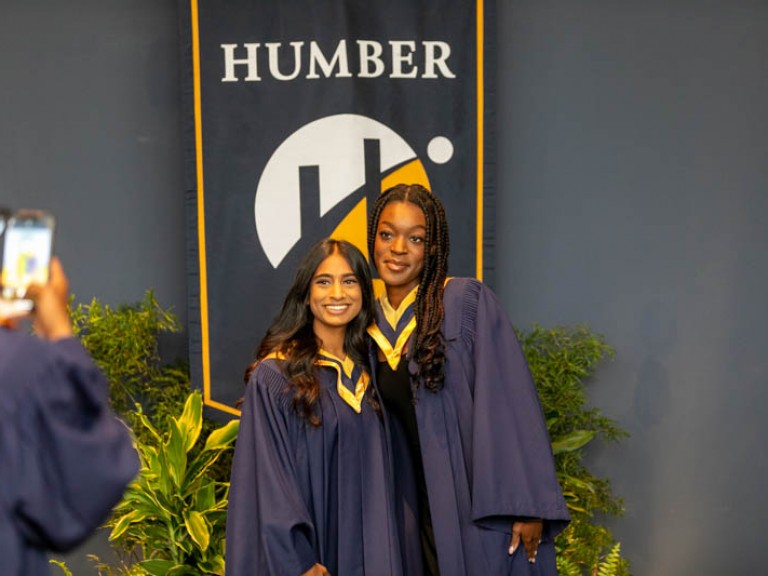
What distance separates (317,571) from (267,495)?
0.28 m

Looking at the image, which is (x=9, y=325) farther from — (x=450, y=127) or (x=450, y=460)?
(x=450, y=127)

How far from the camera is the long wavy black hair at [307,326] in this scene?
137 inches

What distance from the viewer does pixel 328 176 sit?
4.88 metres

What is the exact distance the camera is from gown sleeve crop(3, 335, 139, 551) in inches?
74.3

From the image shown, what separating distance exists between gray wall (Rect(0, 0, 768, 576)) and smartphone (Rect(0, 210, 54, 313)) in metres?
3.38

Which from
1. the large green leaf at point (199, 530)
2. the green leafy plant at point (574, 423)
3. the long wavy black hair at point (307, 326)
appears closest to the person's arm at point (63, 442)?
the long wavy black hair at point (307, 326)

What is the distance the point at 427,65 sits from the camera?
485 cm

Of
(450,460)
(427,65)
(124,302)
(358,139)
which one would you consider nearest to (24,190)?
(124,302)

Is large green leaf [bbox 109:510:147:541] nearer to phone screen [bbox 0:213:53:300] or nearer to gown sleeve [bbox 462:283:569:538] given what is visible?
gown sleeve [bbox 462:283:569:538]

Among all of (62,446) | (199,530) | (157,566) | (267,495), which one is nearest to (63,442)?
(62,446)

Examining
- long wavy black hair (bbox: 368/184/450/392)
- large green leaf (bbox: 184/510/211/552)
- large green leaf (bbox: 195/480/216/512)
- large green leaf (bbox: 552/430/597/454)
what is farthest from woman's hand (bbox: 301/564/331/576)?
large green leaf (bbox: 552/430/597/454)

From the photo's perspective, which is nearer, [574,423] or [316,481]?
[316,481]

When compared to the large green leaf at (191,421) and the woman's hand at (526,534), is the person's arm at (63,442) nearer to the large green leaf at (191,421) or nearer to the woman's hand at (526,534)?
the woman's hand at (526,534)

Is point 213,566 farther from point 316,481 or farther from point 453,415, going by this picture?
point 453,415
